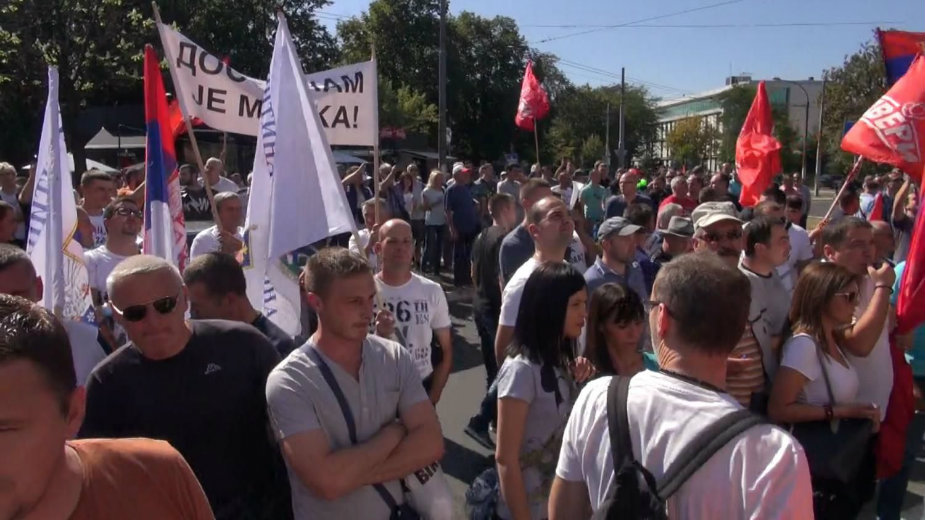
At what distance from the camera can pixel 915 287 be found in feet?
12.5

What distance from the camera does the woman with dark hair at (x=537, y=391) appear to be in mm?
2886

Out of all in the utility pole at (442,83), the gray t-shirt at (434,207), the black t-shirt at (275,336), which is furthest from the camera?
the utility pole at (442,83)

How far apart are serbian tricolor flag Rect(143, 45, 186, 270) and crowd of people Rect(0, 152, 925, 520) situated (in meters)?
0.43

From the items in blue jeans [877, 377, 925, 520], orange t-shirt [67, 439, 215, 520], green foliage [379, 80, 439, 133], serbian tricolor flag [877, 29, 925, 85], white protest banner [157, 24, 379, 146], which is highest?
green foliage [379, 80, 439, 133]

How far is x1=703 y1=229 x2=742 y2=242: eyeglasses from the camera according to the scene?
4.68m

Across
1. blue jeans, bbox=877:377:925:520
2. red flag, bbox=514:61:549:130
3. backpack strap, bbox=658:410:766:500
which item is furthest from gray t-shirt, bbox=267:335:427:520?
red flag, bbox=514:61:549:130

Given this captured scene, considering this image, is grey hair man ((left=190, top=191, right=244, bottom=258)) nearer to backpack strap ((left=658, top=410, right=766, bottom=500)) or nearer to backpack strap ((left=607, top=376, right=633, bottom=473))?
backpack strap ((left=607, top=376, right=633, bottom=473))

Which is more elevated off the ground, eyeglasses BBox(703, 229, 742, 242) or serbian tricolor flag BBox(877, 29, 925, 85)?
serbian tricolor flag BBox(877, 29, 925, 85)

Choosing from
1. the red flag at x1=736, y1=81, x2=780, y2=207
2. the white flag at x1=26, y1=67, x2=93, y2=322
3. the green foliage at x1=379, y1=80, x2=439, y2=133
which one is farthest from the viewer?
the green foliage at x1=379, y1=80, x2=439, y2=133

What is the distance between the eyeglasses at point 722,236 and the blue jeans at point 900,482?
1.25 m

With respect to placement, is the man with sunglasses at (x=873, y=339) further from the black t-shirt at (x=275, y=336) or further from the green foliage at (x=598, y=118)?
the green foliage at (x=598, y=118)

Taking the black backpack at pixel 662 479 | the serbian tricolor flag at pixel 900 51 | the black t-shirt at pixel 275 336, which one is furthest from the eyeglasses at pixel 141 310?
the serbian tricolor flag at pixel 900 51

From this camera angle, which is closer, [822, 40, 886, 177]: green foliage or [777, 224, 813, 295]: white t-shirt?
[777, 224, 813, 295]: white t-shirt

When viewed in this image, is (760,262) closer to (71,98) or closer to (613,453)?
(613,453)
